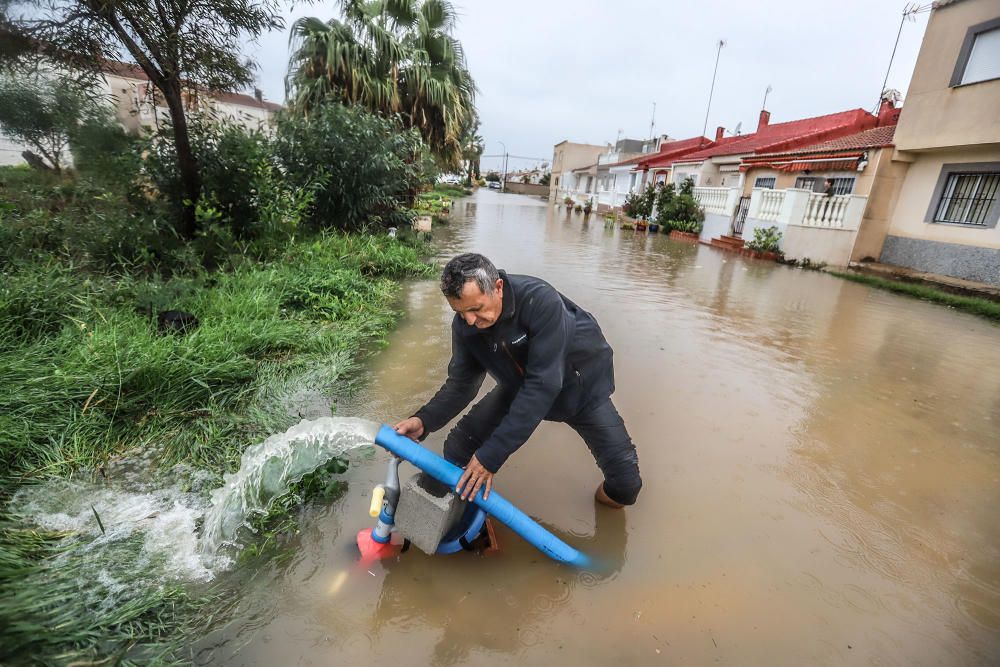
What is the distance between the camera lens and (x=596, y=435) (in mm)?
2277

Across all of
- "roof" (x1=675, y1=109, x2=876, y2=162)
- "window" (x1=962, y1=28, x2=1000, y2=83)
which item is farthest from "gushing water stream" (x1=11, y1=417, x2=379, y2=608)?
"roof" (x1=675, y1=109, x2=876, y2=162)

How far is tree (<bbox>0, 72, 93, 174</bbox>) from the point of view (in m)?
6.15

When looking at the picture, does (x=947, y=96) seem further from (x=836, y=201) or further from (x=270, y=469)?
(x=270, y=469)

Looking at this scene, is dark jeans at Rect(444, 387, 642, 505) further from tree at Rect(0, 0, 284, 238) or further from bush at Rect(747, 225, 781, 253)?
bush at Rect(747, 225, 781, 253)

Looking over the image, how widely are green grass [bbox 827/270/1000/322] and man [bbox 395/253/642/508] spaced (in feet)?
30.4

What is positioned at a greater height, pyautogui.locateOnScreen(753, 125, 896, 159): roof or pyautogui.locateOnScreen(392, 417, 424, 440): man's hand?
pyautogui.locateOnScreen(753, 125, 896, 159): roof

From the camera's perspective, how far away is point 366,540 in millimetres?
2139

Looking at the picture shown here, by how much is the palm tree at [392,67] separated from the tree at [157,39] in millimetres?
3302

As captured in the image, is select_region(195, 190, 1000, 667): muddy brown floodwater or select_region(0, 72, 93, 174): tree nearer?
select_region(195, 190, 1000, 667): muddy brown floodwater

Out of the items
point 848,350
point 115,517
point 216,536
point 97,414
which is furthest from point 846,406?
point 97,414

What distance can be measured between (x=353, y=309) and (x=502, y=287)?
381 cm

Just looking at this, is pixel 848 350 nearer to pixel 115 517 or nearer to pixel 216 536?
pixel 216 536

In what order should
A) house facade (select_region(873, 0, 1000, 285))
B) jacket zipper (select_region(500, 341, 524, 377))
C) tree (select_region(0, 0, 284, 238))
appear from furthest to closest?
house facade (select_region(873, 0, 1000, 285)) → tree (select_region(0, 0, 284, 238)) → jacket zipper (select_region(500, 341, 524, 377))

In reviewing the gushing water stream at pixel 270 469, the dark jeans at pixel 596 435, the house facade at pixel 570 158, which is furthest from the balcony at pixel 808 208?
the house facade at pixel 570 158
